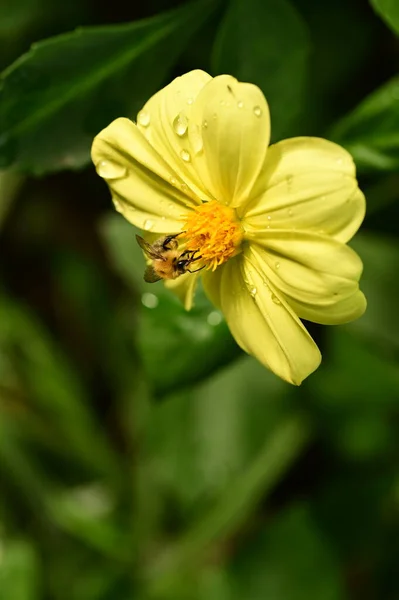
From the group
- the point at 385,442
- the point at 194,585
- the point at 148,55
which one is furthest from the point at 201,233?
the point at 194,585

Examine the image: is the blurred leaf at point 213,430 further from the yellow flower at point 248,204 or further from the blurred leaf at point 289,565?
the yellow flower at point 248,204

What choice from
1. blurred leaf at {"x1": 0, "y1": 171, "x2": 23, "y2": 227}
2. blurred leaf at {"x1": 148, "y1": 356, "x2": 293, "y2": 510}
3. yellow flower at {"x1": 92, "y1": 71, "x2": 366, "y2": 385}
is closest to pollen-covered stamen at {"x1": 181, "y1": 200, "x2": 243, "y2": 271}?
yellow flower at {"x1": 92, "y1": 71, "x2": 366, "y2": 385}

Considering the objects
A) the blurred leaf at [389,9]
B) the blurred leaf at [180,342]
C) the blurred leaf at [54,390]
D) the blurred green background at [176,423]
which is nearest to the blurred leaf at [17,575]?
the blurred green background at [176,423]

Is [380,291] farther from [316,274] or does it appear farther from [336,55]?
[316,274]

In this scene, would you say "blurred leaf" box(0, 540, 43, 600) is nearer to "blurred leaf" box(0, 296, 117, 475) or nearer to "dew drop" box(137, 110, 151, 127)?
"blurred leaf" box(0, 296, 117, 475)

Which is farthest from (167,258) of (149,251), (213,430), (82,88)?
(213,430)

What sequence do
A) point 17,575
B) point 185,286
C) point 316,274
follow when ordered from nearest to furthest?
point 316,274, point 185,286, point 17,575

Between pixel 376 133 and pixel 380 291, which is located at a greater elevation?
pixel 376 133
